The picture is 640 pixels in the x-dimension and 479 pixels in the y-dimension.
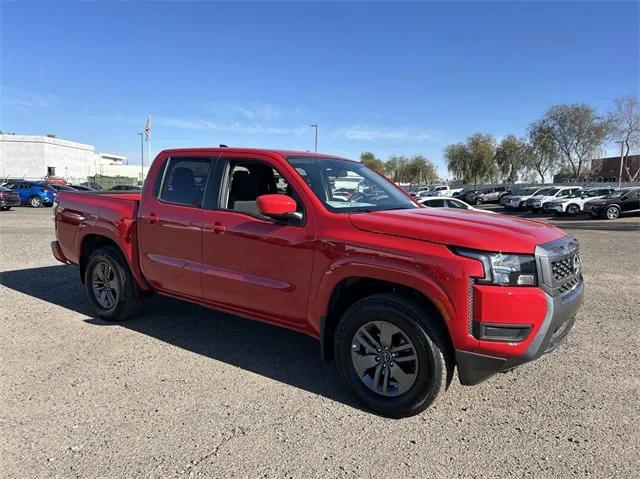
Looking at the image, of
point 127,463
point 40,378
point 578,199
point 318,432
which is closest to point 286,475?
point 318,432

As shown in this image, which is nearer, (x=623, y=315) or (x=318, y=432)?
(x=318, y=432)

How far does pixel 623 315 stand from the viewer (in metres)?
6.00

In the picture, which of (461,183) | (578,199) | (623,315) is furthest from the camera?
(461,183)

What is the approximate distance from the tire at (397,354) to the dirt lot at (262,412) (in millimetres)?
144

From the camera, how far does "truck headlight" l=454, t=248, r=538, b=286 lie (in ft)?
10.1

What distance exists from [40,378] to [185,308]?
2.20m

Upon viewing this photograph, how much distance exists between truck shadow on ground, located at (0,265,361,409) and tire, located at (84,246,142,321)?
145mm

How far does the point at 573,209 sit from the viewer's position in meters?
28.2

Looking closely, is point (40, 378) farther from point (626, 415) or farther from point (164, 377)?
point (626, 415)

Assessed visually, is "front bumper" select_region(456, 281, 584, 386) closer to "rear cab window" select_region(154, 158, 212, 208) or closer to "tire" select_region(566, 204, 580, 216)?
"rear cab window" select_region(154, 158, 212, 208)

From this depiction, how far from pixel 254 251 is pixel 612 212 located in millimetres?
25963

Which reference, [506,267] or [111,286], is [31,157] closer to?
[111,286]

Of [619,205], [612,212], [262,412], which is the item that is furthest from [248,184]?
[619,205]

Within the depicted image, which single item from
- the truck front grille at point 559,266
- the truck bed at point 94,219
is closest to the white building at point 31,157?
the truck bed at point 94,219
